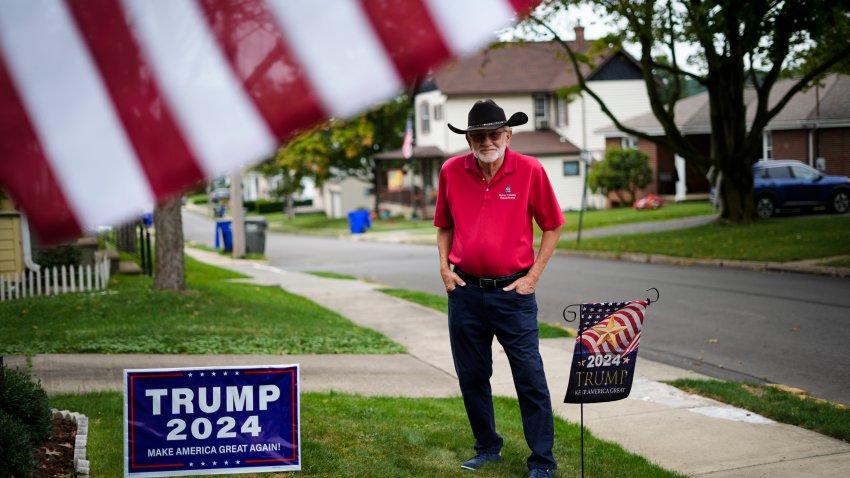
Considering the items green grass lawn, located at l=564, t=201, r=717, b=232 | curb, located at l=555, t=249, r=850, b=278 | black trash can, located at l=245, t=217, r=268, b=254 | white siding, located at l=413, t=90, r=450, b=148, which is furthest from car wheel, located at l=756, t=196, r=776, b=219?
white siding, located at l=413, t=90, r=450, b=148

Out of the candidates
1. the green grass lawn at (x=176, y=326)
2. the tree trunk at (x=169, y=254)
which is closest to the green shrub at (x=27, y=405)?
the green grass lawn at (x=176, y=326)

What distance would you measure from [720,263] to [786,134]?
21.6m

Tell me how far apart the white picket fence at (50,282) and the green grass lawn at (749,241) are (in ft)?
40.2

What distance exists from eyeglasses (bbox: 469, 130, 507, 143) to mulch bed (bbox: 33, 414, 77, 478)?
277 centimetres

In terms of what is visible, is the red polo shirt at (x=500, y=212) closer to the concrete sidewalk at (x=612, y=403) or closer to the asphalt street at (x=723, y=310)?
the concrete sidewalk at (x=612, y=403)

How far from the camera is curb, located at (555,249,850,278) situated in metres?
17.9

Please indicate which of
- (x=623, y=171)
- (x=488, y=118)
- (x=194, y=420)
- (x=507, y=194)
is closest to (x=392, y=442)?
(x=194, y=420)

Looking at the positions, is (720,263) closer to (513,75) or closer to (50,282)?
(50,282)

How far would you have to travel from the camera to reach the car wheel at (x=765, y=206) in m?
30.6

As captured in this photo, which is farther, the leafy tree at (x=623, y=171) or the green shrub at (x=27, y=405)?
the leafy tree at (x=623, y=171)

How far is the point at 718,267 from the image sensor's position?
20297 millimetres

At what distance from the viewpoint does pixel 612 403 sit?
26.6 ft

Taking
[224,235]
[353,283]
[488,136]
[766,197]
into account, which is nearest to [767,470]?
[488,136]

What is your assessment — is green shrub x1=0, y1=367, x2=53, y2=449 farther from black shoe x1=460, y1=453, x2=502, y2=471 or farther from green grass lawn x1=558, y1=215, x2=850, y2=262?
green grass lawn x1=558, y1=215, x2=850, y2=262
